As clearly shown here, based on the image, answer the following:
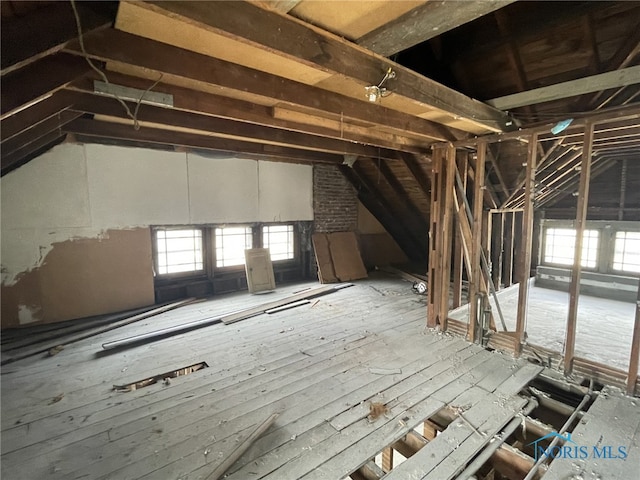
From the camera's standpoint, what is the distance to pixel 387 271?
7.06 metres

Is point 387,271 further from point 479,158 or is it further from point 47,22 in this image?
point 47,22

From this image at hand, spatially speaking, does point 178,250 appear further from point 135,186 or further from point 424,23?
point 424,23

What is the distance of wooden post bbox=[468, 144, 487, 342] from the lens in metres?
3.23

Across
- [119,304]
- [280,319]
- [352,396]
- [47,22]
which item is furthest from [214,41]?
[119,304]

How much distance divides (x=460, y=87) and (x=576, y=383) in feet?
9.33

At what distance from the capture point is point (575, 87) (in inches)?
90.1

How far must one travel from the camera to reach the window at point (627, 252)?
505cm

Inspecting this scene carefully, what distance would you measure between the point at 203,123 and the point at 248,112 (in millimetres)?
817

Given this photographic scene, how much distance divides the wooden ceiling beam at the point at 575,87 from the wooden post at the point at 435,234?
100 centimetres

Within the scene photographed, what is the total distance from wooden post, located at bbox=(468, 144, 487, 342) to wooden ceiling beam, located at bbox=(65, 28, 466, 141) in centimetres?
97

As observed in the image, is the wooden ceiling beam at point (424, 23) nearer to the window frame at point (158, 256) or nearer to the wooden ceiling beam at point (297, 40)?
the wooden ceiling beam at point (297, 40)

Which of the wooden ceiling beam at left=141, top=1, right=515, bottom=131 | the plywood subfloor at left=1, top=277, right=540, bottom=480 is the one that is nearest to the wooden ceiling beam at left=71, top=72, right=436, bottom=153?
the wooden ceiling beam at left=141, top=1, right=515, bottom=131

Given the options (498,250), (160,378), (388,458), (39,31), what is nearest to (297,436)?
(388,458)

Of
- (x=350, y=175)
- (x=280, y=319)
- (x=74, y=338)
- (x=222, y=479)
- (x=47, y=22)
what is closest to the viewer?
(x=47, y=22)
